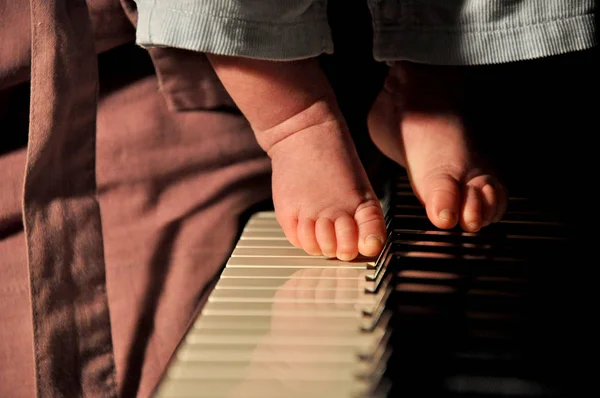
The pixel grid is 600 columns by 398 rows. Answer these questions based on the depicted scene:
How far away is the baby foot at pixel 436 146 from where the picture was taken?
0.60m

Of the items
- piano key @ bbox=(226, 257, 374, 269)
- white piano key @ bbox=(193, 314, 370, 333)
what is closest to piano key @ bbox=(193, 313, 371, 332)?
white piano key @ bbox=(193, 314, 370, 333)

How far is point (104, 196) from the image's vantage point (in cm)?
74

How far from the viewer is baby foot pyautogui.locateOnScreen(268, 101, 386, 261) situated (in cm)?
57

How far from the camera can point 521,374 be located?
0.38m

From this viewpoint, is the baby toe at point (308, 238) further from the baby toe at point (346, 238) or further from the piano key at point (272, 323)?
the piano key at point (272, 323)

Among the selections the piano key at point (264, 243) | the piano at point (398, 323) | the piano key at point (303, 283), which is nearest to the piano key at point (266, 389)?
the piano at point (398, 323)

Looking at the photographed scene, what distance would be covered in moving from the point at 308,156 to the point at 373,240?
127 mm

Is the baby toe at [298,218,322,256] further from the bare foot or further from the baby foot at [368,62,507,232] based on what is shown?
the baby foot at [368,62,507,232]

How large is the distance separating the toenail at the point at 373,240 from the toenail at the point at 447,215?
2.4 inches

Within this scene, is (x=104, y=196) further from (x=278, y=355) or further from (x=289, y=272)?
(x=278, y=355)

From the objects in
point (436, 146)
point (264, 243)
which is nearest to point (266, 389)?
point (264, 243)

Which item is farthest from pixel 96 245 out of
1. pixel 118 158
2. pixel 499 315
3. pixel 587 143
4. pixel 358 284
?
pixel 587 143

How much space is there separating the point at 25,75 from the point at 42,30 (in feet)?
0.32

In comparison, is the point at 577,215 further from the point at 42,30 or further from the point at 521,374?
the point at 42,30
